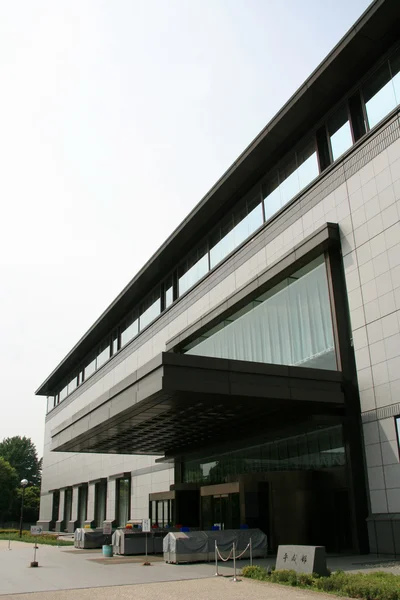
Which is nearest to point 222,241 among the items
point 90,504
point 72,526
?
point 90,504

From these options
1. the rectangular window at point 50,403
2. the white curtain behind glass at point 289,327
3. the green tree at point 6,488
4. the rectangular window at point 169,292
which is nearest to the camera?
the white curtain behind glass at point 289,327

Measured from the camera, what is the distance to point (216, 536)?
68.1 feet

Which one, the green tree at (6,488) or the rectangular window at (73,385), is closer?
the rectangular window at (73,385)

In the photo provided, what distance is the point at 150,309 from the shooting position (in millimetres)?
44875

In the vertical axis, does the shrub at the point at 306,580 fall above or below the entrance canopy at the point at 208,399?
below

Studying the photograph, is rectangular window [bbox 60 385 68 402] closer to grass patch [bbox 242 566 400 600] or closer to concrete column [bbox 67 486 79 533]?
concrete column [bbox 67 486 79 533]

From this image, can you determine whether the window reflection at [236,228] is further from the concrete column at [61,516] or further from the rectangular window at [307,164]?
the concrete column at [61,516]

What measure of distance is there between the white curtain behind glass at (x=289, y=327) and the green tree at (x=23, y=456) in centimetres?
11944

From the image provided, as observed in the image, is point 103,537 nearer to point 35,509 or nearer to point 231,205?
point 231,205

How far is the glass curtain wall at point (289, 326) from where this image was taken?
24.0 m

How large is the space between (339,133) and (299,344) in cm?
960

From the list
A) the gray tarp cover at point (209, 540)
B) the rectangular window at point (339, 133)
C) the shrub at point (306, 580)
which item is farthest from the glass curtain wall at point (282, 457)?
the rectangular window at point (339, 133)

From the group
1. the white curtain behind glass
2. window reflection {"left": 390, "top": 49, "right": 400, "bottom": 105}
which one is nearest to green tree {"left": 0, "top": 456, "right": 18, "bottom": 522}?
the white curtain behind glass

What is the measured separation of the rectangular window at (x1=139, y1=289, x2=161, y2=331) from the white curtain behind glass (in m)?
13.3
